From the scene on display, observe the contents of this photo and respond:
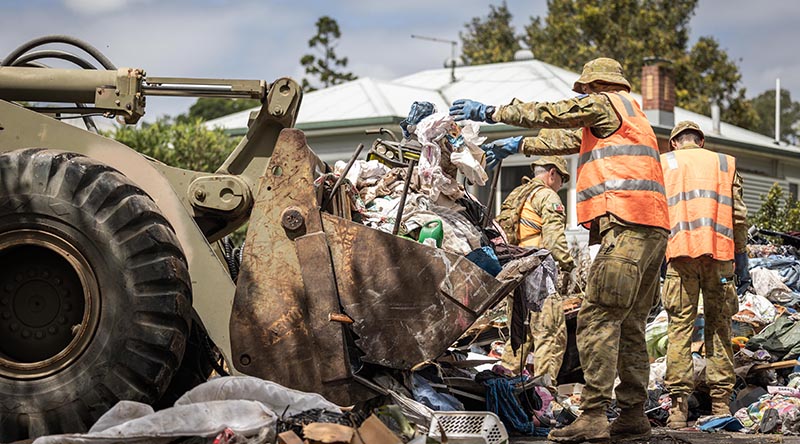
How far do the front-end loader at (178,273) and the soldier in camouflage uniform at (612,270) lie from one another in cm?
102

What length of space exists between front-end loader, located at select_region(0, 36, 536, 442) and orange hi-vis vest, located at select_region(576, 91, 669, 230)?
117cm

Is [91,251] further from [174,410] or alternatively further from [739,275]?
[739,275]

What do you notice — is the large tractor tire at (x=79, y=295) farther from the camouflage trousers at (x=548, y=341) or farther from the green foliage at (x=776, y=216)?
the green foliage at (x=776, y=216)

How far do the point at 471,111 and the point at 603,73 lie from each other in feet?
2.77

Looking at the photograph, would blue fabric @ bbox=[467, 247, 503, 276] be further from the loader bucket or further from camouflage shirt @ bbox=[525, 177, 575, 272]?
camouflage shirt @ bbox=[525, 177, 575, 272]

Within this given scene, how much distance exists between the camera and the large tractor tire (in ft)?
16.1

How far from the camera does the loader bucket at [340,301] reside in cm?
525

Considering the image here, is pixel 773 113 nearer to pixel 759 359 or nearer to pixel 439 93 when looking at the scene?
pixel 439 93

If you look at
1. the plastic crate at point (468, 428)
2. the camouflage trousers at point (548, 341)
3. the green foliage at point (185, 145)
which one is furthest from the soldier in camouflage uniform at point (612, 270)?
the green foliage at point (185, 145)

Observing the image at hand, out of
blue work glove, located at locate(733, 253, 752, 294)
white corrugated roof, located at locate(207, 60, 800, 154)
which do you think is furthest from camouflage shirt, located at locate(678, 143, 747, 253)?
white corrugated roof, located at locate(207, 60, 800, 154)

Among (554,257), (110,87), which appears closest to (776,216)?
(554,257)

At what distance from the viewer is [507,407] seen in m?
6.40

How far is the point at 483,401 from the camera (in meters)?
6.39

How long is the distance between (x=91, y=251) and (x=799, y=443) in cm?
404
